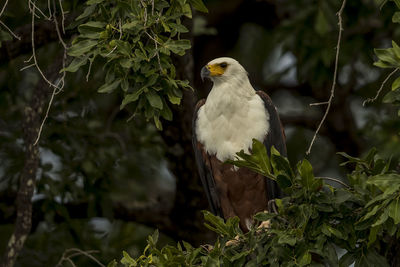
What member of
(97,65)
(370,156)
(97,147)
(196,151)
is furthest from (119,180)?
(370,156)

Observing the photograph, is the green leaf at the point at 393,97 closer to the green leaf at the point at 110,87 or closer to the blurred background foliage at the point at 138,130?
the blurred background foliage at the point at 138,130

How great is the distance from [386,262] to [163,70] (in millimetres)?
1366

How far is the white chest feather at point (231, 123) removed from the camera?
16.4 ft

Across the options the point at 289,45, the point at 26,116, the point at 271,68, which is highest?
the point at 26,116

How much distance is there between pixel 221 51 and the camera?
26.6ft

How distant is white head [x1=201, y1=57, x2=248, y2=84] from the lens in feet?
16.9

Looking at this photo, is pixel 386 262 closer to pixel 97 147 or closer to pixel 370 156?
pixel 370 156

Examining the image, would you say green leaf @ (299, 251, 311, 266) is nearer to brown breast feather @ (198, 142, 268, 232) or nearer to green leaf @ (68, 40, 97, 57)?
green leaf @ (68, 40, 97, 57)

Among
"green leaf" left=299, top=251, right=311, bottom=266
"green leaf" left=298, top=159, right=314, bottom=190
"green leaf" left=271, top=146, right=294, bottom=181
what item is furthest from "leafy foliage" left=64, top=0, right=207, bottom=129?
"green leaf" left=299, top=251, right=311, bottom=266

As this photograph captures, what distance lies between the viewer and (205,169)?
5.26m

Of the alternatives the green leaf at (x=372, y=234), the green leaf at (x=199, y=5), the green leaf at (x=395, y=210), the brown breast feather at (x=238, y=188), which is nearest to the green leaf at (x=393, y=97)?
the green leaf at (x=395, y=210)

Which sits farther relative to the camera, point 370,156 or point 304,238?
point 370,156

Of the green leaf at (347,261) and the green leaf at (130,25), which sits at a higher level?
the green leaf at (130,25)

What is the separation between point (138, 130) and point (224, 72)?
5.10 ft
